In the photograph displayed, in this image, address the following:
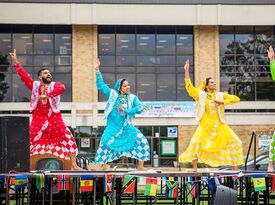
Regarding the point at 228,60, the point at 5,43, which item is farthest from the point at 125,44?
the point at 5,43

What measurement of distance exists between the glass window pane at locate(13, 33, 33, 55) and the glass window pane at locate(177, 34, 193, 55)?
31.7 feet

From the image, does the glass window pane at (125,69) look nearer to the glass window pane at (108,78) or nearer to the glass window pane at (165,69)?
the glass window pane at (108,78)

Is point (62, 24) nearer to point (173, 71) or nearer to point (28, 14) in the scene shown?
point (28, 14)

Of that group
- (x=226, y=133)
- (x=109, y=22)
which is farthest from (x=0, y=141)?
(x=109, y=22)

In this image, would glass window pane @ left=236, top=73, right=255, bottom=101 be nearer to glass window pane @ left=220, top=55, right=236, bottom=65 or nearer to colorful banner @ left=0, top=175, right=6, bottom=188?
glass window pane @ left=220, top=55, right=236, bottom=65

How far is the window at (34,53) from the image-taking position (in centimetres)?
4353

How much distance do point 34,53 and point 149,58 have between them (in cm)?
750

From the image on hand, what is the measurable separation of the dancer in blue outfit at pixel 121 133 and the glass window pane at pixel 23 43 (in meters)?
32.9

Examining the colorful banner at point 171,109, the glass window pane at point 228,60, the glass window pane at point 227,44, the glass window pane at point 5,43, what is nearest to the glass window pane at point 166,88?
the colorful banner at point 171,109

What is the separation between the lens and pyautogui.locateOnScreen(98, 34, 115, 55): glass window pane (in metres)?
44.2

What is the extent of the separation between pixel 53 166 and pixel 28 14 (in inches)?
1267

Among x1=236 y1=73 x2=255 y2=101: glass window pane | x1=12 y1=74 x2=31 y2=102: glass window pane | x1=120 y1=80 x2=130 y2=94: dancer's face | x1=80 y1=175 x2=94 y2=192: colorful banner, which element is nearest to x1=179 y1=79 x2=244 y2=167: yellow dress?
x1=120 y1=80 x2=130 y2=94: dancer's face

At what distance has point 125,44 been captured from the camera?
4450 centimetres

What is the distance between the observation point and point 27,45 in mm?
44156
